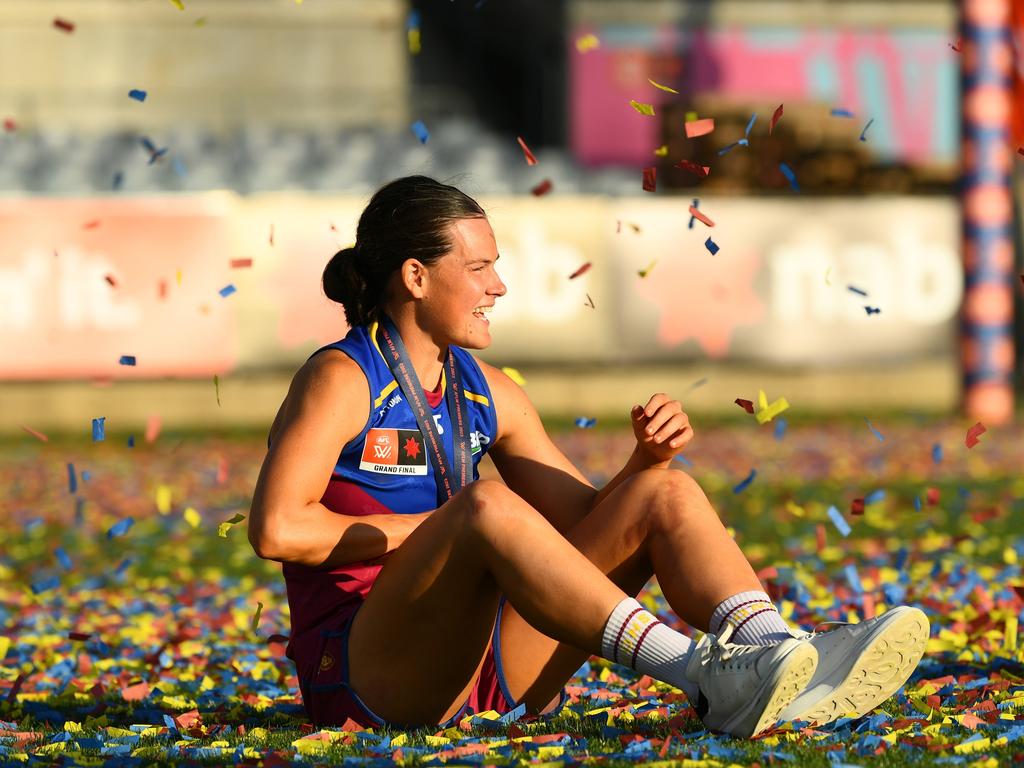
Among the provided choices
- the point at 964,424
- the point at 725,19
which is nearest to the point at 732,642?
the point at 964,424

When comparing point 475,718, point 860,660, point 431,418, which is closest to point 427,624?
point 475,718

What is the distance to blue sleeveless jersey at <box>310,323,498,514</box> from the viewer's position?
4.25 metres

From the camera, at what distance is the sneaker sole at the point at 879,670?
375 cm

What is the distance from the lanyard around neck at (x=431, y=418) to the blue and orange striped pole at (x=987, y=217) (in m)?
16.1

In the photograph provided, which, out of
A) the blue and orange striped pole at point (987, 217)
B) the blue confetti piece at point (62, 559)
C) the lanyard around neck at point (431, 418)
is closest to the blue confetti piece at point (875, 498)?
the lanyard around neck at point (431, 418)

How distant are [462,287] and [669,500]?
2.79 ft

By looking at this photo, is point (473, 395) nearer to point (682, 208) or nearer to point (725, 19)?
point (682, 208)

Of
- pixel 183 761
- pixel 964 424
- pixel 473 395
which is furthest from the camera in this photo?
pixel 964 424

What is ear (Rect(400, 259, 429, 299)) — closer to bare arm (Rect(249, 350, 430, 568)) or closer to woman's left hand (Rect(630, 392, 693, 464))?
bare arm (Rect(249, 350, 430, 568))

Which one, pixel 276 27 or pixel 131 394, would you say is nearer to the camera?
pixel 131 394

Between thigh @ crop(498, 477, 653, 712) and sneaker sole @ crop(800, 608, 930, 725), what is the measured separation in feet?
2.04

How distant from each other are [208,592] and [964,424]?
13128 millimetres

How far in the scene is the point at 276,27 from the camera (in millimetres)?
25594

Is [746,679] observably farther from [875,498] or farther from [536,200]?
[536,200]
